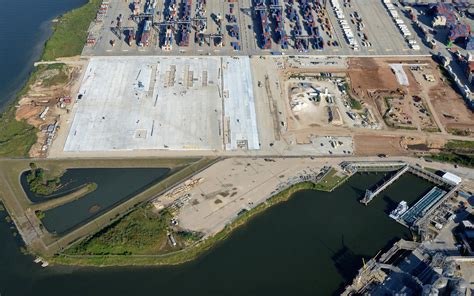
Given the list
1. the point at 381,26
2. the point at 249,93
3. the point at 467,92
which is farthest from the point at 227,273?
the point at 381,26

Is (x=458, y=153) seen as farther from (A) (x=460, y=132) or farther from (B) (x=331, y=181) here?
(B) (x=331, y=181)

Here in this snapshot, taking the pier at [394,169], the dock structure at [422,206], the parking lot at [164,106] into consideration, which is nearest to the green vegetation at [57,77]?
the parking lot at [164,106]

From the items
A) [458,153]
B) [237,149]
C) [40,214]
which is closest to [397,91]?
[458,153]

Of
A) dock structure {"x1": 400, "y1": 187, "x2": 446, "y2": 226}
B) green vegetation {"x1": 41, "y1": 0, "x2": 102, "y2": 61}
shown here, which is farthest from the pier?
green vegetation {"x1": 41, "y1": 0, "x2": 102, "y2": 61}

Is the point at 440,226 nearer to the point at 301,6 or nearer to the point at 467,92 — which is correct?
the point at 467,92

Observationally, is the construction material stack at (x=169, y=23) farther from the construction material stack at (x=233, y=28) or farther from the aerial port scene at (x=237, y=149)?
the construction material stack at (x=233, y=28)

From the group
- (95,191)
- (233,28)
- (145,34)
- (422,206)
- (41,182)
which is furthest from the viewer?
(233,28)

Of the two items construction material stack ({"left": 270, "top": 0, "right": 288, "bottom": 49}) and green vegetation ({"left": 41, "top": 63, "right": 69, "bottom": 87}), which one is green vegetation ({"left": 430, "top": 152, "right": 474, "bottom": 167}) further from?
green vegetation ({"left": 41, "top": 63, "right": 69, "bottom": 87})
